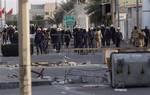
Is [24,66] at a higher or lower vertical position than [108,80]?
higher

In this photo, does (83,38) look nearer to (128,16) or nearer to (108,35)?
(108,35)

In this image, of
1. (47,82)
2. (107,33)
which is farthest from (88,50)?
(47,82)

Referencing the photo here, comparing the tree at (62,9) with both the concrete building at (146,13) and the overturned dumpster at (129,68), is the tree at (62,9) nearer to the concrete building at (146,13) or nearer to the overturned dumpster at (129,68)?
the concrete building at (146,13)

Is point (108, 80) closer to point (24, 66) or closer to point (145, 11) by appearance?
point (24, 66)

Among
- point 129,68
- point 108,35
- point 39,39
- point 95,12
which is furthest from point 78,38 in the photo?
point 95,12

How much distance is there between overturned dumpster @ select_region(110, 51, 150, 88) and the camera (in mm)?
15688

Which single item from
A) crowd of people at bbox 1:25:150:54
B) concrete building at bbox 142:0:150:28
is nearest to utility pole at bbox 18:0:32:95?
crowd of people at bbox 1:25:150:54

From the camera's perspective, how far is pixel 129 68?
51.8 ft

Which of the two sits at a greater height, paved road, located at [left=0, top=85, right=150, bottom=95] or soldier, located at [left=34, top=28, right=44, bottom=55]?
soldier, located at [left=34, top=28, right=44, bottom=55]

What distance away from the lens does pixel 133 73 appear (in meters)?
15.8

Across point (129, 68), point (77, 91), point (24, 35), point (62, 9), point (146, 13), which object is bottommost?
point (77, 91)

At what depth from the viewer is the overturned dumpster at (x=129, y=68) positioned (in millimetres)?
15688

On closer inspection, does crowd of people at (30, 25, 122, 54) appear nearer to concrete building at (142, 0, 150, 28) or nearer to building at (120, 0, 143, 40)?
concrete building at (142, 0, 150, 28)

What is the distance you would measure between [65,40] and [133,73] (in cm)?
Answer: 2533
